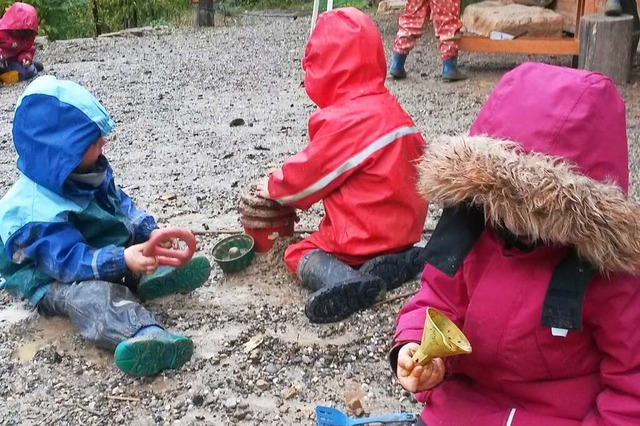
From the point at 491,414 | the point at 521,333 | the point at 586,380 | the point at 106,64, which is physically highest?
the point at 521,333

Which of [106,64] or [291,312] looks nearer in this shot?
[291,312]

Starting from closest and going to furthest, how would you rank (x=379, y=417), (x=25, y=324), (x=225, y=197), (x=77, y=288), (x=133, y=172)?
(x=379, y=417), (x=77, y=288), (x=25, y=324), (x=225, y=197), (x=133, y=172)

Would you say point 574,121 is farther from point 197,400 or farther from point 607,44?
point 607,44

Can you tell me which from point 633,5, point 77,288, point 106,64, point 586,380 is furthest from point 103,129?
point 106,64

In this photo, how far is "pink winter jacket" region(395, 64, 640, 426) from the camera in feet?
5.37

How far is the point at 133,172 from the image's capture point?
5074 mm

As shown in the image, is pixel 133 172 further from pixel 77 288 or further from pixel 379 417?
pixel 379 417

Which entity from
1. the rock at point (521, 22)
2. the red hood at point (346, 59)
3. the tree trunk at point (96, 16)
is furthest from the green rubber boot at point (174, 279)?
the tree trunk at point (96, 16)

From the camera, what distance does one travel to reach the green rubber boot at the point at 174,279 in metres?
3.23

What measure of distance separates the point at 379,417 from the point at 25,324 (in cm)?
152

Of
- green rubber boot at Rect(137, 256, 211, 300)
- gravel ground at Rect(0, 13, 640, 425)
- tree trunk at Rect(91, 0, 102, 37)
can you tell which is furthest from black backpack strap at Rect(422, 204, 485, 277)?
tree trunk at Rect(91, 0, 102, 37)

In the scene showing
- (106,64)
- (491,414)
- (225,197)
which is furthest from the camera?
(106,64)

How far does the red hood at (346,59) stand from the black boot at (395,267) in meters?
0.68

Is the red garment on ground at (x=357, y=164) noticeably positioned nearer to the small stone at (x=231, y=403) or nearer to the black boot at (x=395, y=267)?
the black boot at (x=395, y=267)
